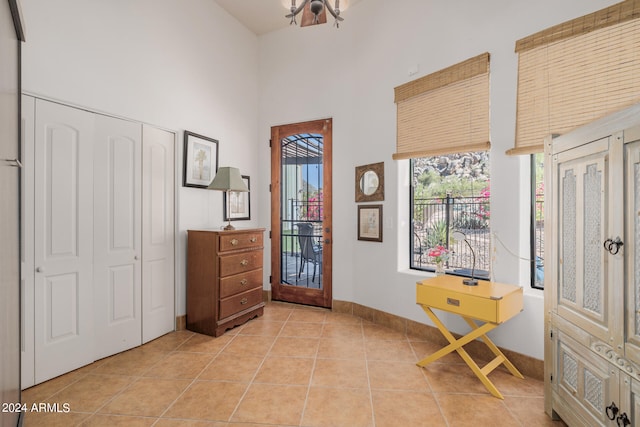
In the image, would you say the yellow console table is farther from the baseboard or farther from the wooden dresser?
the wooden dresser

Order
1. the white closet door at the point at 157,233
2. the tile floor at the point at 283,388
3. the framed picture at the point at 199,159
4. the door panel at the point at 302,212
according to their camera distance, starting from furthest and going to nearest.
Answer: the door panel at the point at 302,212 → the framed picture at the point at 199,159 → the white closet door at the point at 157,233 → the tile floor at the point at 283,388

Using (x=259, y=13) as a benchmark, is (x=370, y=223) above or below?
below

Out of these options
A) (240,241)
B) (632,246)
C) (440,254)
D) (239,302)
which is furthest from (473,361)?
(240,241)

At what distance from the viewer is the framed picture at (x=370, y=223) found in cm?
354

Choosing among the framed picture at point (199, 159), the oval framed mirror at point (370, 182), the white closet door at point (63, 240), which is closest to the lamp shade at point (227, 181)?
the framed picture at point (199, 159)

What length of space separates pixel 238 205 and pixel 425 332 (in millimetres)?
2738

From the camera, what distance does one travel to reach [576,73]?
2172 mm

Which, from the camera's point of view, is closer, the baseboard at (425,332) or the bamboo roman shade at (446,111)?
the baseboard at (425,332)

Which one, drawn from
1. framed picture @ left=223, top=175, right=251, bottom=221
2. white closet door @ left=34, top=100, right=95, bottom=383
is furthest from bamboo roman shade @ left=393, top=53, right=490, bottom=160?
white closet door @ left=34, top=100, right=95, bottom=383

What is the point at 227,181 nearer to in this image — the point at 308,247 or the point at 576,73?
the point at 308,247

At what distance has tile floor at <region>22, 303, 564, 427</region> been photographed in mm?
1896

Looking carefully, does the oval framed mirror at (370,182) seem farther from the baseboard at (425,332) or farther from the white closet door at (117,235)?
the white closet door at (117,235)

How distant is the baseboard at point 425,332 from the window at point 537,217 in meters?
0.60

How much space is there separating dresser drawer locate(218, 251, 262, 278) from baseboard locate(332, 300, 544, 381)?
3.81ft
